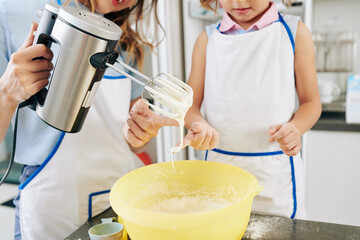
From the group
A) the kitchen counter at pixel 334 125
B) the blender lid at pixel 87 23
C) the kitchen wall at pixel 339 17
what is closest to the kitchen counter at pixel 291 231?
the blender lid at pixel 87 23

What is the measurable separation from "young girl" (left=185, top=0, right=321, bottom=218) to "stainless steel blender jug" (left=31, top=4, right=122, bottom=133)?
0.46 m

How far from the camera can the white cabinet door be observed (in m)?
1.89

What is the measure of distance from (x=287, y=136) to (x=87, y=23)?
612 millimetres

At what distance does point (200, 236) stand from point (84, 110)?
1.16ft

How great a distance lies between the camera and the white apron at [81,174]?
92 cm

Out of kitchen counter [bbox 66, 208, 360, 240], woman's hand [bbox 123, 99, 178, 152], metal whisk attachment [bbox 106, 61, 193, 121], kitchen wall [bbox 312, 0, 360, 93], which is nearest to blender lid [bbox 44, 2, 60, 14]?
metal whisk attachment [bbox 106, 61, 193, 121]

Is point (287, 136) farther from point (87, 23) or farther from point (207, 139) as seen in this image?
point (87, 23)

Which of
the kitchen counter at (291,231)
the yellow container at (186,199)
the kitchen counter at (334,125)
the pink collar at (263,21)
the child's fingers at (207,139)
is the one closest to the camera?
the yellow container at (186,199)

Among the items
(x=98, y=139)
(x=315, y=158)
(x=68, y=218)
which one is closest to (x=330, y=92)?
(x=315, y=158)

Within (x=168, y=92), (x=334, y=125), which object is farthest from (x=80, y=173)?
(x=334, y=125)

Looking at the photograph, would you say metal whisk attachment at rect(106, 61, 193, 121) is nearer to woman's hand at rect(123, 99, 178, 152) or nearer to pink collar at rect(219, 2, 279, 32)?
woman's hand at rect(123, 99, 178, 152)

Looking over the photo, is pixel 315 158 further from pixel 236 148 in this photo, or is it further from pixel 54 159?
pixel 54 159

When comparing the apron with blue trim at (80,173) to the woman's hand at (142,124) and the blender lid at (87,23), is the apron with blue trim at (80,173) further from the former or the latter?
the blender lid at (87,23)

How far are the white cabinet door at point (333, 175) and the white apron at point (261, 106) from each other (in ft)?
3.21
